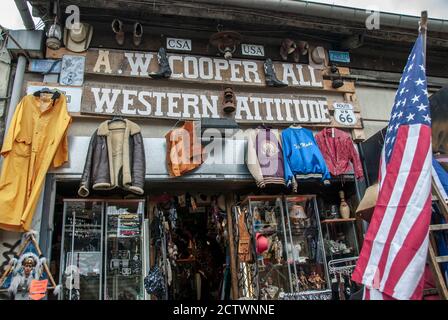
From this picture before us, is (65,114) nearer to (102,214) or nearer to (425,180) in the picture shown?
(102,214)

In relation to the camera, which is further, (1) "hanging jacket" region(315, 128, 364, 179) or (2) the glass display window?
(1) "hanging jacket" region(315, 128, 364, 179)

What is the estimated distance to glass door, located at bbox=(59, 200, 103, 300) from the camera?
552 cm

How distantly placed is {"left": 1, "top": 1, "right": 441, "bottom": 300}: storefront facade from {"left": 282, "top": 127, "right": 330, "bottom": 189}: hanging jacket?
286 millimetres

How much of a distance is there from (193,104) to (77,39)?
210 cm

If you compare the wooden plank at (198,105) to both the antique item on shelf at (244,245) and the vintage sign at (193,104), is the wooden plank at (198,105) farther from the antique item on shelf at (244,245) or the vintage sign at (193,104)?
the antique item on shelf at (244,245)

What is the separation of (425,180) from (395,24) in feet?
14.9

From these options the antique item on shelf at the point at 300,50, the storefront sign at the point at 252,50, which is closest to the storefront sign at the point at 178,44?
the storefront sign at the point at 252,50

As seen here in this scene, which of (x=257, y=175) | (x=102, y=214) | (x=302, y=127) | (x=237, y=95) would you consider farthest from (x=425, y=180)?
(x=102, y=214)

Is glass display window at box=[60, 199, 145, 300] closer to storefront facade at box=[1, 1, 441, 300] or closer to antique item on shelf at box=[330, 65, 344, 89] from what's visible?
storefront facade at box=[1, 1, 441, 300]

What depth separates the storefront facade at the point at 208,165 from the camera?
580 cm

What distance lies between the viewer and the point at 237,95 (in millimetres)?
6762

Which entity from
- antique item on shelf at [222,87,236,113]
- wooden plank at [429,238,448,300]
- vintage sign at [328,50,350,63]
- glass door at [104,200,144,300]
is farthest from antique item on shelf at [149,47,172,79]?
wooden plank at [429,238,448,300]

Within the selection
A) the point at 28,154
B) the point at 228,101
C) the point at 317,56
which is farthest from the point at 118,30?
the point at 317,56

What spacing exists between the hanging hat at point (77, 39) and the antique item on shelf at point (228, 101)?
2349 mm
